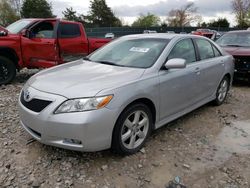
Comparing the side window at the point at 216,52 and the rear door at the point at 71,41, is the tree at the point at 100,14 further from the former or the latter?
the side window at the point at 216,52

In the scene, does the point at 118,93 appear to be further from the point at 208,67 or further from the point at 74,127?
the point at 208,67

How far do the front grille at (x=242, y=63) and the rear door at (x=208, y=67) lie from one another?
2.31 m

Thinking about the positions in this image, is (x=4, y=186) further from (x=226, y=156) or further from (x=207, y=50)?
(x=207, y=50)

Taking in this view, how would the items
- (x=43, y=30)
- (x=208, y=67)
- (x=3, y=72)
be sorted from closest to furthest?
1. (x=208, y=67)
2. (x=3, y=72)
3. (x=43, y=30)

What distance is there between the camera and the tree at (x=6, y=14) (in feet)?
163

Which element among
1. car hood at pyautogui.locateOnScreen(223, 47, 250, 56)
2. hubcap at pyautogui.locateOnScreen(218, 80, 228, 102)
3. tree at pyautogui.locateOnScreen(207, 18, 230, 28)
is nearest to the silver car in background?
hubcap at pyautogui.locateOnScreen(218, 80, 228, 102)

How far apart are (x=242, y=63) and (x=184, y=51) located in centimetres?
387

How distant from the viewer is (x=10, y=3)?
54469 mm

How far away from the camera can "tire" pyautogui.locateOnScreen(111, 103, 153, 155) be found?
11.1ft

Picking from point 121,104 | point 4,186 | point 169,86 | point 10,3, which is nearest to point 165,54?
point 169,86

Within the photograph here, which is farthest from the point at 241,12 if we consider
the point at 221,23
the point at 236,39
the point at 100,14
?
the point at 236,39

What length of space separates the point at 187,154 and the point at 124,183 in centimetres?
110

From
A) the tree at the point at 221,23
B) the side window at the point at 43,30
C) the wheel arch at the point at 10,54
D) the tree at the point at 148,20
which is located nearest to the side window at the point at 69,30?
the side window at the point at 43,30

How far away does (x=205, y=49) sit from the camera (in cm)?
534
